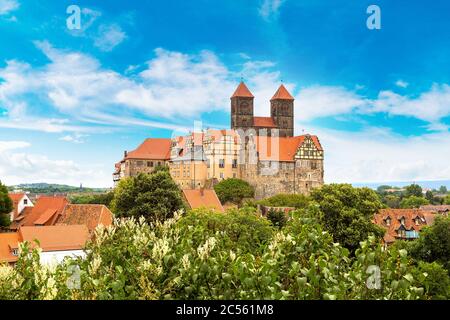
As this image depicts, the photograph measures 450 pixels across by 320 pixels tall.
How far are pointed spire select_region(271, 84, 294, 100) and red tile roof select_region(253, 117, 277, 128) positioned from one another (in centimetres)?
504

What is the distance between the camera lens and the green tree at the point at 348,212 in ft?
110

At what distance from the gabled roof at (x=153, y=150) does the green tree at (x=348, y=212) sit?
52690mm

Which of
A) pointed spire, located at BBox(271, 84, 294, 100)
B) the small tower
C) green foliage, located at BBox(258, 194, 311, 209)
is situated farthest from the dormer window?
pointed spire, located at BBox(271, 84, 294, 100)

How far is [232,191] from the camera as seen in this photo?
75.7 metres

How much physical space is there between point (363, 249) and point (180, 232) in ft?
15.4

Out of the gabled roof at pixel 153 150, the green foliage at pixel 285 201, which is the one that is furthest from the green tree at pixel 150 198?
the gabled roof at pixel 153 150

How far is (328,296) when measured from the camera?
6.33m

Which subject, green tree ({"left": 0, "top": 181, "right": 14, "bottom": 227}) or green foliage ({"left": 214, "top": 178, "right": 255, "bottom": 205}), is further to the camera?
green foliage ({"left": 214, "top": 178, "right": 255, "bottom": 205})

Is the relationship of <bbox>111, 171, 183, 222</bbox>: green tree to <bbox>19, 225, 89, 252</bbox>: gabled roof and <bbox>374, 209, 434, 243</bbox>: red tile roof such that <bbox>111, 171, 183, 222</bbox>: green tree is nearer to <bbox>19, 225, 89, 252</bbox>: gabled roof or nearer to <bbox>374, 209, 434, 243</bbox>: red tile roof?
<bbox>19, 225, 89, 252</bbox>: gabled roof

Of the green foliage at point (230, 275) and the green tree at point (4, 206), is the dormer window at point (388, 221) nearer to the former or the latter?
the green tree at point (4, 206)

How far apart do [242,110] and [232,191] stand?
27936 millimetres

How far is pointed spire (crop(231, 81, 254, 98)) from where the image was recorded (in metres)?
101
